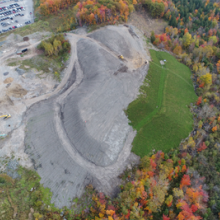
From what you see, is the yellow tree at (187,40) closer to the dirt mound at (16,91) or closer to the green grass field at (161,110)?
the green grass field at (161,110)

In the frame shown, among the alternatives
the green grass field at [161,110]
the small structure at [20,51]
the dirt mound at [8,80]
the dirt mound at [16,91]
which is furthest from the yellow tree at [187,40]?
the dirt mound at [8,80]

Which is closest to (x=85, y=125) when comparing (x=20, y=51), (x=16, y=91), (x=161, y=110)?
(x=161, y=110)

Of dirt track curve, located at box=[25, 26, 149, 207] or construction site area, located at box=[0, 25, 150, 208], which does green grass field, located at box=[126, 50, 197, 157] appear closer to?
construction site area, located at box=[0, 25, 150, 208]

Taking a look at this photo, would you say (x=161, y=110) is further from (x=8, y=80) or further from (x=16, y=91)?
(x=8, y=80)

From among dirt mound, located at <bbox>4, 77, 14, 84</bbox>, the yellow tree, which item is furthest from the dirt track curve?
the yellow tree

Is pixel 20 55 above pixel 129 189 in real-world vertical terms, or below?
above

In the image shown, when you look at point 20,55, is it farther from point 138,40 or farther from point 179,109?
point 179,109

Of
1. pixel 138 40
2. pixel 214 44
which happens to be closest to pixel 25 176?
pixel 138 40
